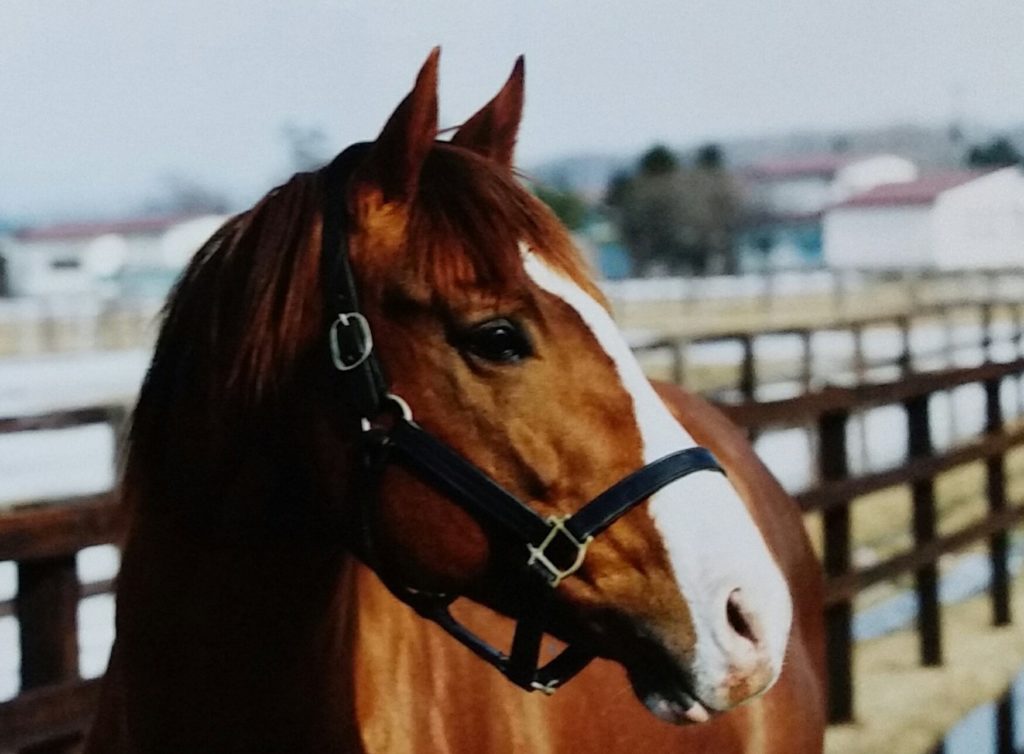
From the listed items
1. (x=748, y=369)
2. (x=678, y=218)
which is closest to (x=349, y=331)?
(x=748, y=369)

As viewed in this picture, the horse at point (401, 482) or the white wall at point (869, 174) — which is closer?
the horse at point (401, 482)

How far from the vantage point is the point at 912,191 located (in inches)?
976

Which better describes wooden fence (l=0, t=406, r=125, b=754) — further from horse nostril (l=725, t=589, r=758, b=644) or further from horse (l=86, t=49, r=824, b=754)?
horse nostril (l=725, t=589, r=758, b=644)

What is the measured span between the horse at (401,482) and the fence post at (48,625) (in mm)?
1007

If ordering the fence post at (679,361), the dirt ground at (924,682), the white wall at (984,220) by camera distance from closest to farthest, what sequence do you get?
the dirt ground at (924,682), the fence post at (679,361), the white wall at (984,220)

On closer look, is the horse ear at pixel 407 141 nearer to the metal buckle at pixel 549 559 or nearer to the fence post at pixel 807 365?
the metal buckle at pixel 549 559

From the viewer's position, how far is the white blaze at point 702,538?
1.55 meters

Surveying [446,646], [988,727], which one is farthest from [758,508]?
[988,727]

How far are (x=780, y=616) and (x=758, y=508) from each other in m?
1.61

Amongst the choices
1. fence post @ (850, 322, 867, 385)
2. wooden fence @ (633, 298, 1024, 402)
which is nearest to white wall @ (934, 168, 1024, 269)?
wooden fence @ (633, 298, 1024, 402)

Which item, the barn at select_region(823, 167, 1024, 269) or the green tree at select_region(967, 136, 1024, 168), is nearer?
the green tree at select_region(967, 136, 1024, 168)

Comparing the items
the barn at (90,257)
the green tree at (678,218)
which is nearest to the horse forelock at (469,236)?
the green tree at (678,218)

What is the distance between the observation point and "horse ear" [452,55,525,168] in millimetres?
1956

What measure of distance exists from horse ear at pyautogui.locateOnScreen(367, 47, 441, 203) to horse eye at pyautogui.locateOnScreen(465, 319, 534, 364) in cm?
20
